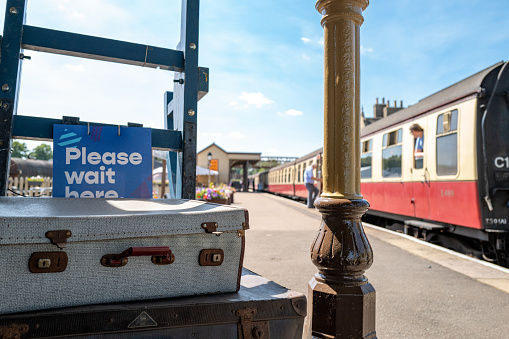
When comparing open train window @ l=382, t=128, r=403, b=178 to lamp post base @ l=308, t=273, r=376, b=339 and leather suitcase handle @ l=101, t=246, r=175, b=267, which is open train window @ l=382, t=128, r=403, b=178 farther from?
leather suitcase handle @ l=101, t=246, r=175, b=267

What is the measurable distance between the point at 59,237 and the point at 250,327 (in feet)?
2.33

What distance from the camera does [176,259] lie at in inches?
50.7

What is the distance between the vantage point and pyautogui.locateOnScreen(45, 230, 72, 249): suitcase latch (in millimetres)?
1096

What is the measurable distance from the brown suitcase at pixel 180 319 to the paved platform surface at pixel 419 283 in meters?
1.95

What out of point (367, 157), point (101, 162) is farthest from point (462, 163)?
point (101, 162)

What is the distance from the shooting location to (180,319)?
3.98 ft

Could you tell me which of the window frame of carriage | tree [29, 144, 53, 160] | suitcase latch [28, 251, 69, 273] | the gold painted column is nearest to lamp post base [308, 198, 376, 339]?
the gold painted column

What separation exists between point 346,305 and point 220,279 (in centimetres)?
103

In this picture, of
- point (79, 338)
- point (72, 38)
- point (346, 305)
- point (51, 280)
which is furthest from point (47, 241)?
point (346, 305)

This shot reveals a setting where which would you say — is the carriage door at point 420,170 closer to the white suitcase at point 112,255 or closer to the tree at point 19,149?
the white suitcase at point 112,255

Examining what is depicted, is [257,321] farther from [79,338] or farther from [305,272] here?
[305,272]

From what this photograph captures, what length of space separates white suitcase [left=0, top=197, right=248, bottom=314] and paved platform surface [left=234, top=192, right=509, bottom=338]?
7.18 feet

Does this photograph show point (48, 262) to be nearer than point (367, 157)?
Yes

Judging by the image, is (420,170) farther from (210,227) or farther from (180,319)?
(180,319)
